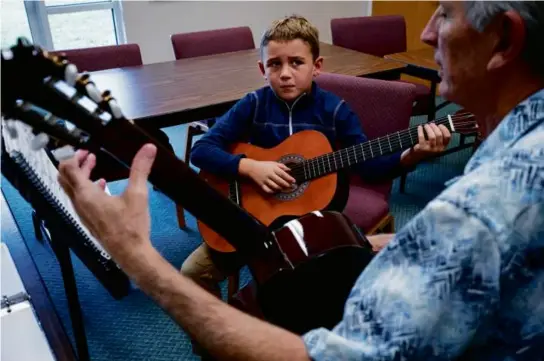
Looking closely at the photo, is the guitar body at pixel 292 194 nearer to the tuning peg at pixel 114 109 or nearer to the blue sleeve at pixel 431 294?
the tuning peg at pixel 114 109

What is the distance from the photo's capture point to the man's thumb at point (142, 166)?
2.52 ft

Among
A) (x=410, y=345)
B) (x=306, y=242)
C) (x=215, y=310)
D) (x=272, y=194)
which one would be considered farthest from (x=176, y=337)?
(x=410, y=345)

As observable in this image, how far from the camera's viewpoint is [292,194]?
1.49 metres

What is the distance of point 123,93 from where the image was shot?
Result: 2.05 m

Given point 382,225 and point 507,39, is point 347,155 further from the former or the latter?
point 507,39

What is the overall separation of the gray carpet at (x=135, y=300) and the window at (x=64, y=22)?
1408mm

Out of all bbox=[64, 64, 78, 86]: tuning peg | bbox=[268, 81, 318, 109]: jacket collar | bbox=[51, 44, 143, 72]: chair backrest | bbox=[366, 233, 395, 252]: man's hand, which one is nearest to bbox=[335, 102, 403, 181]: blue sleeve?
bbox=[268, 81, 318, 109]: jacket collar

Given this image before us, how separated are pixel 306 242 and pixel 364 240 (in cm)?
14

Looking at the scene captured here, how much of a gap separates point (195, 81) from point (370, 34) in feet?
4.82

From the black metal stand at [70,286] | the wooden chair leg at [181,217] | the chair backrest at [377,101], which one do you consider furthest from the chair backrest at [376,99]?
the black metal stand at [70,286]

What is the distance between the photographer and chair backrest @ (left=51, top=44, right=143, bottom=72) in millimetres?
2465

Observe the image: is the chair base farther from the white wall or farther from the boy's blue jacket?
the white wall

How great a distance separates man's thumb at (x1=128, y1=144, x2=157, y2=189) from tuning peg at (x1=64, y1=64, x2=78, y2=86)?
0.50ft

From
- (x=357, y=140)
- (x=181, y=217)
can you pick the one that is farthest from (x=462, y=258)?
(x=181, y=217)
